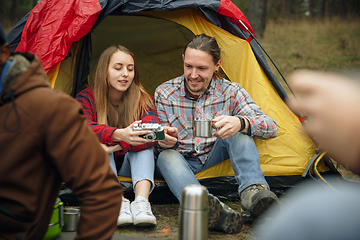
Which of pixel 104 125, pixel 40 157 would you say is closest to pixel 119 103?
pixel 104 125

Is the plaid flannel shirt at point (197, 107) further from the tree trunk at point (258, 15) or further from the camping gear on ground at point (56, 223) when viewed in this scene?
the tree trunk at point (258, 15)

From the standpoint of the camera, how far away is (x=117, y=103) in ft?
7.98

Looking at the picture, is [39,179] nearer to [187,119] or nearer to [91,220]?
[91,220]

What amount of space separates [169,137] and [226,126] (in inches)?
14.0

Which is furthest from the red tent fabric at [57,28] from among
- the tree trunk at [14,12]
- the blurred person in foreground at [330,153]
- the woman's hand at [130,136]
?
the tree trunk at [14,12]

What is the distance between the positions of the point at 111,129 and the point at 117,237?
64 centimetres

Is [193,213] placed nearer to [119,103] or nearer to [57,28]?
[119,103]

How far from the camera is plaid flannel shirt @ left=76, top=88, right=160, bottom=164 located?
2102mm

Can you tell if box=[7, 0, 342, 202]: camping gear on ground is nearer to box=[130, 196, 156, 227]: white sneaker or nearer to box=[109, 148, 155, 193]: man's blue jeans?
box=[109, 148, 155, 193]: man's blue jeans

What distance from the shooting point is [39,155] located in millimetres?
949

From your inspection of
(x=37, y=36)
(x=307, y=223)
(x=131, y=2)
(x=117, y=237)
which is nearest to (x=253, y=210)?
(x=117, y=237)

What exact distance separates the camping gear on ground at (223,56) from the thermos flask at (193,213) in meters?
1.11

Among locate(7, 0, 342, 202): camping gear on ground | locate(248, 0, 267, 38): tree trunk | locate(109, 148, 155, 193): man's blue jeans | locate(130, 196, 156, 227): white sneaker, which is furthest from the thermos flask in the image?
locate(248, 0, 267, 38): tree trunk

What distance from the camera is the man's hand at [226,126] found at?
2047mm
